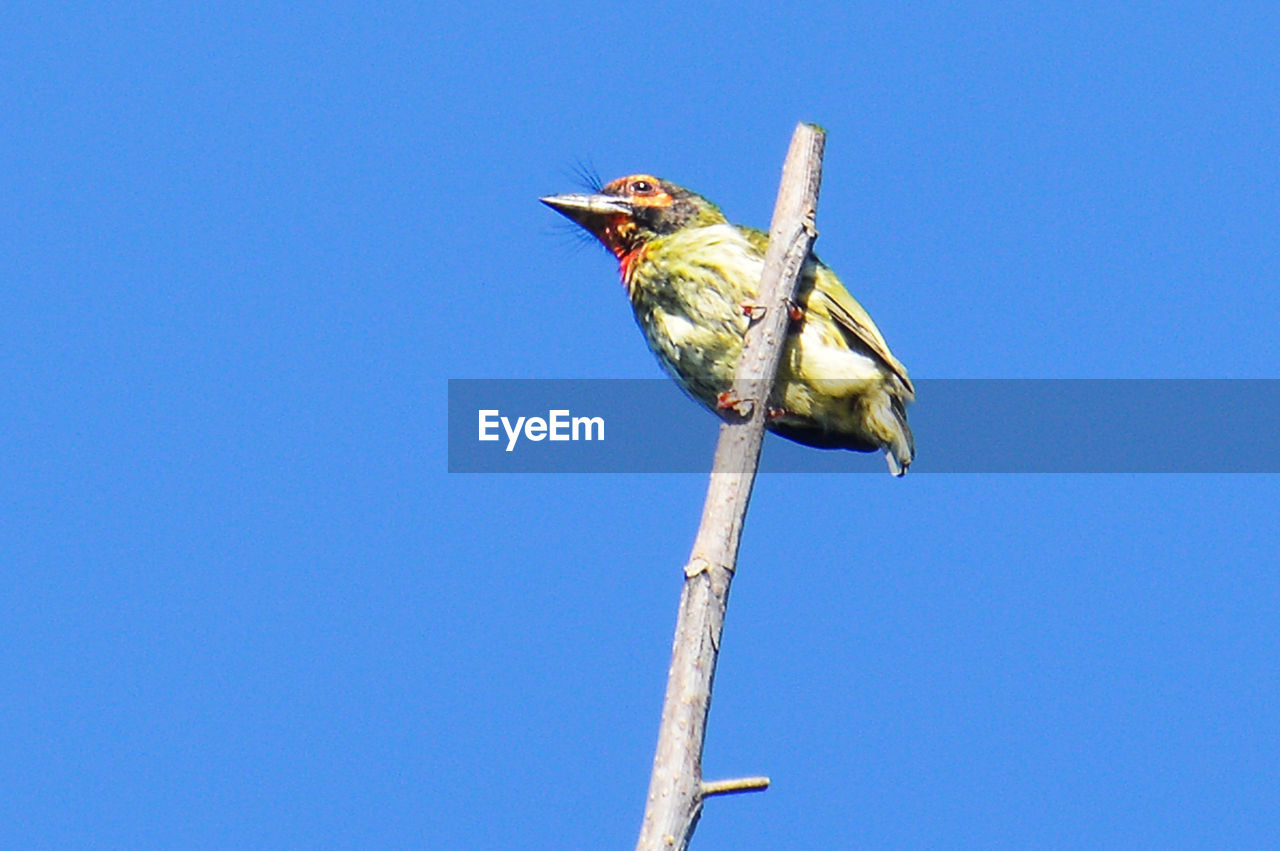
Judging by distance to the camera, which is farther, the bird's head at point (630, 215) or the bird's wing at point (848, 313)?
the bird's head at point (630, 215)

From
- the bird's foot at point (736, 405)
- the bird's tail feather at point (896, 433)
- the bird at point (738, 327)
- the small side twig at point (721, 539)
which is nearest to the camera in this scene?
the small side twig at point (721, 539)

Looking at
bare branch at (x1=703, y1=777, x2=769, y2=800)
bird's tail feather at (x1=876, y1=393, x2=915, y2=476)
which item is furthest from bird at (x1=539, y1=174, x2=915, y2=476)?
bare branch at (x1=703, y1=777, x2=769, y2=800)

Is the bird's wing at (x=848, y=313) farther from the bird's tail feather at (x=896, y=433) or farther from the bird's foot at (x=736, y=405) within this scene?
the bird's foot at (x=736, y=405)

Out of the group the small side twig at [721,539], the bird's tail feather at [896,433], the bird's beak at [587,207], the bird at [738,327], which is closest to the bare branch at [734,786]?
the small side twig at [721,539]

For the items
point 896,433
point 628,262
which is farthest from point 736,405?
point 628,262

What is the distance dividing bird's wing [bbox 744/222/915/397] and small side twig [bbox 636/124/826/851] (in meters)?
1.22

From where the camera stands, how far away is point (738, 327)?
6949 mm

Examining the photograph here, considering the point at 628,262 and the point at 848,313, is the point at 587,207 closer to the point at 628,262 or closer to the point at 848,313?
the point at 628,262

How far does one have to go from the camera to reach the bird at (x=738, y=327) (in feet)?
23.0

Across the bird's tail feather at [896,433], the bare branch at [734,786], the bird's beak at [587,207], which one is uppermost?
the bird's beak at [587,207]

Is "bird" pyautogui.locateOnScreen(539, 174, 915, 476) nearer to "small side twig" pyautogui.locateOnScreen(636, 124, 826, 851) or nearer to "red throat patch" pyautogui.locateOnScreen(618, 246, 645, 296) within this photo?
"red throat patch" pyautogui.locateOnScreen(618, 246, 645, 296)

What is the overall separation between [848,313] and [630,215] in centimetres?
113

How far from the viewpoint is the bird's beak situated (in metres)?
7.55

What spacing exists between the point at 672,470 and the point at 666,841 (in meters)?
2.67
